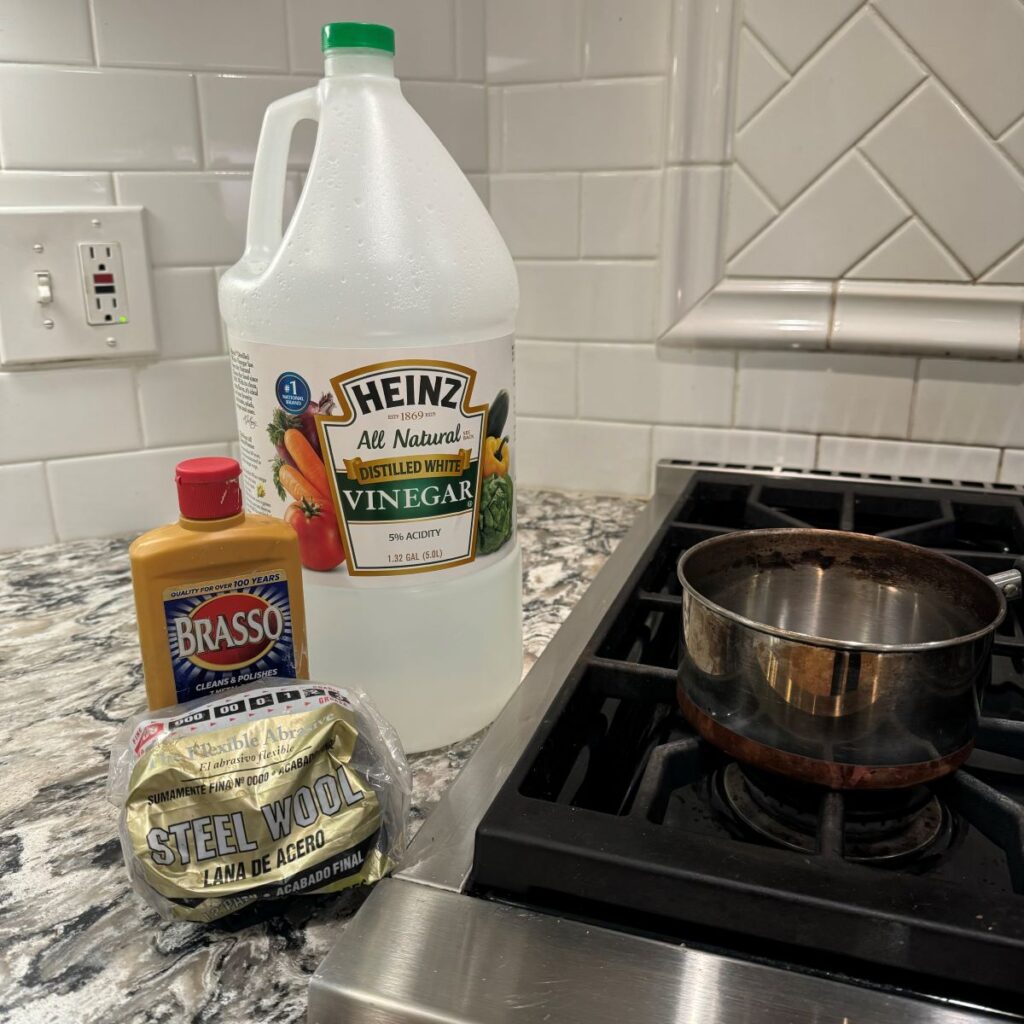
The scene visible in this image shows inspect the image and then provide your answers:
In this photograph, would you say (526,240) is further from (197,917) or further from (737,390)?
(197,917)

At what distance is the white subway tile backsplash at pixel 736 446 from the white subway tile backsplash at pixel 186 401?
47cm

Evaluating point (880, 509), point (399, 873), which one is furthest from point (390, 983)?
point (880, 509)

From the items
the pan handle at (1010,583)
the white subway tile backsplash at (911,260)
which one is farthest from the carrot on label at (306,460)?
the white subway tile backsplash at (911,260)

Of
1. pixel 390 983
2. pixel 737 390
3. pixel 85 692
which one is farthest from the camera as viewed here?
pixel 737 390

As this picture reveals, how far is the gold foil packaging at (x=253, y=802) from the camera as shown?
1.24 ft

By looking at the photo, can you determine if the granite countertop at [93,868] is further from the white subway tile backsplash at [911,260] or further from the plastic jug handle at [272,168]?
the white subway tile backsplash at [911,260]

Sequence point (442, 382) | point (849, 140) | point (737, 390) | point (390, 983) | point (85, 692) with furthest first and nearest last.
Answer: point (737, 390), point (849, 140), point (85, 692), point (442, 382), point (390, 983)

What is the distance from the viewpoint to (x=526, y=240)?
38.7 inches

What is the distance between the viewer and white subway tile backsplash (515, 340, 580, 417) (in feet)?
→ 3.30

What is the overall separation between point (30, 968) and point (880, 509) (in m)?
0.78

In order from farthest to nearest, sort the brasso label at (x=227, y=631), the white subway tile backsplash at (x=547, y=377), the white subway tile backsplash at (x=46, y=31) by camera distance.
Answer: the white subway tile backsplash at (x=547, y=377) → the white subway tile backsplash at (x=46, y=31) → the brasso label at (x=227, y=631)

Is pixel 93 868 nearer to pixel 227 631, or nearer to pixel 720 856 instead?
pixel 227 631

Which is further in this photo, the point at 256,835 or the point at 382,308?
the point at 382,308

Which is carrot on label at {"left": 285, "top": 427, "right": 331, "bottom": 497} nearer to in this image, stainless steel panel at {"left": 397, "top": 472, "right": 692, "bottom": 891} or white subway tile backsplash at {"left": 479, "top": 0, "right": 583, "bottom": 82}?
stainless steel panel at {"left": 397, "top": 472, "right": 692, "bottom": 891}
